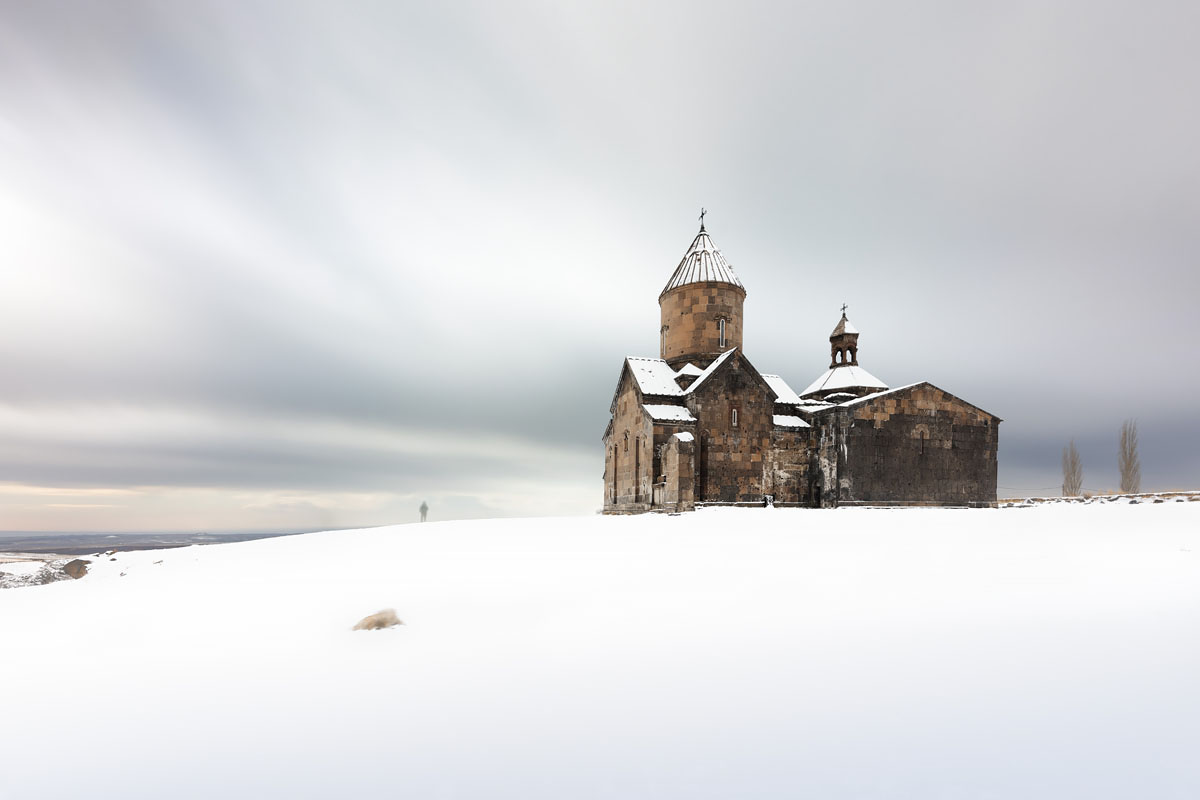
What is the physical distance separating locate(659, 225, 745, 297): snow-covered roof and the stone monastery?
7 centimetres

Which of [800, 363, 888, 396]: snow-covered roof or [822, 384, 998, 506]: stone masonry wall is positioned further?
[800, 363, 888, 396]: snow-covered roof

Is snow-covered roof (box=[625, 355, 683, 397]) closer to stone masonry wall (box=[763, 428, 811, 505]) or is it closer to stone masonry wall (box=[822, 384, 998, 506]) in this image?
stone masonry wall (box=[763, 428, 811, 505])

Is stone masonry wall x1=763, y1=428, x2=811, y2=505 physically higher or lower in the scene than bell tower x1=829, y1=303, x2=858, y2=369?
lower

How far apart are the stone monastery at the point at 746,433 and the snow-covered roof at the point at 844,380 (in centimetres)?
10

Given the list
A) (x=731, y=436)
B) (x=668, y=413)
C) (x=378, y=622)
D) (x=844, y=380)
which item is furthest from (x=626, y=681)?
(x=844, y=380)

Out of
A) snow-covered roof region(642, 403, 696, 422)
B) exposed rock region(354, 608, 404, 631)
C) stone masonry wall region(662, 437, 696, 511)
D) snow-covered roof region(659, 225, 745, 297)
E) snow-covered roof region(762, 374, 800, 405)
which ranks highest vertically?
snow-covered roof region(659, 225, 745, 297)

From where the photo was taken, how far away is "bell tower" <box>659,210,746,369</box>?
78.0ft

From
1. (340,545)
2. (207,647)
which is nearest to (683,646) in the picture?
(207,647)

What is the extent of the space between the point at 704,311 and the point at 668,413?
626 cm

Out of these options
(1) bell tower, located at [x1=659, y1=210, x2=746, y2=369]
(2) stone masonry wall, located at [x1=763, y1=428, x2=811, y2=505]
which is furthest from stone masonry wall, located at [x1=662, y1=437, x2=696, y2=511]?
(1) bell tower, located at [x1=659, y1=210, x2=746, y2=369]

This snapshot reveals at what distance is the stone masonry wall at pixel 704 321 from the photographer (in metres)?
23.8

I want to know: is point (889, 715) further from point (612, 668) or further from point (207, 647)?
point (207, 647)

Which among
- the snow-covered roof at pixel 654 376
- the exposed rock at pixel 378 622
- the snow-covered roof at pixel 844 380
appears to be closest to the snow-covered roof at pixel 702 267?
the snow-covered roof at pixel 654 376

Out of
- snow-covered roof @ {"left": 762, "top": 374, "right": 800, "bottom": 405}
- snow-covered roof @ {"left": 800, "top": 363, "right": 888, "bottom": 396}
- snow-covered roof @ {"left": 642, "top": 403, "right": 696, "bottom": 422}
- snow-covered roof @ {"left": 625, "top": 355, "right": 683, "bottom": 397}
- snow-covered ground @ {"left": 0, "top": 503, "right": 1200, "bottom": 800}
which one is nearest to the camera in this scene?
snow-covered ground @ {"left": 0, "top": 503, "right": 1200, "bottom": 800}
